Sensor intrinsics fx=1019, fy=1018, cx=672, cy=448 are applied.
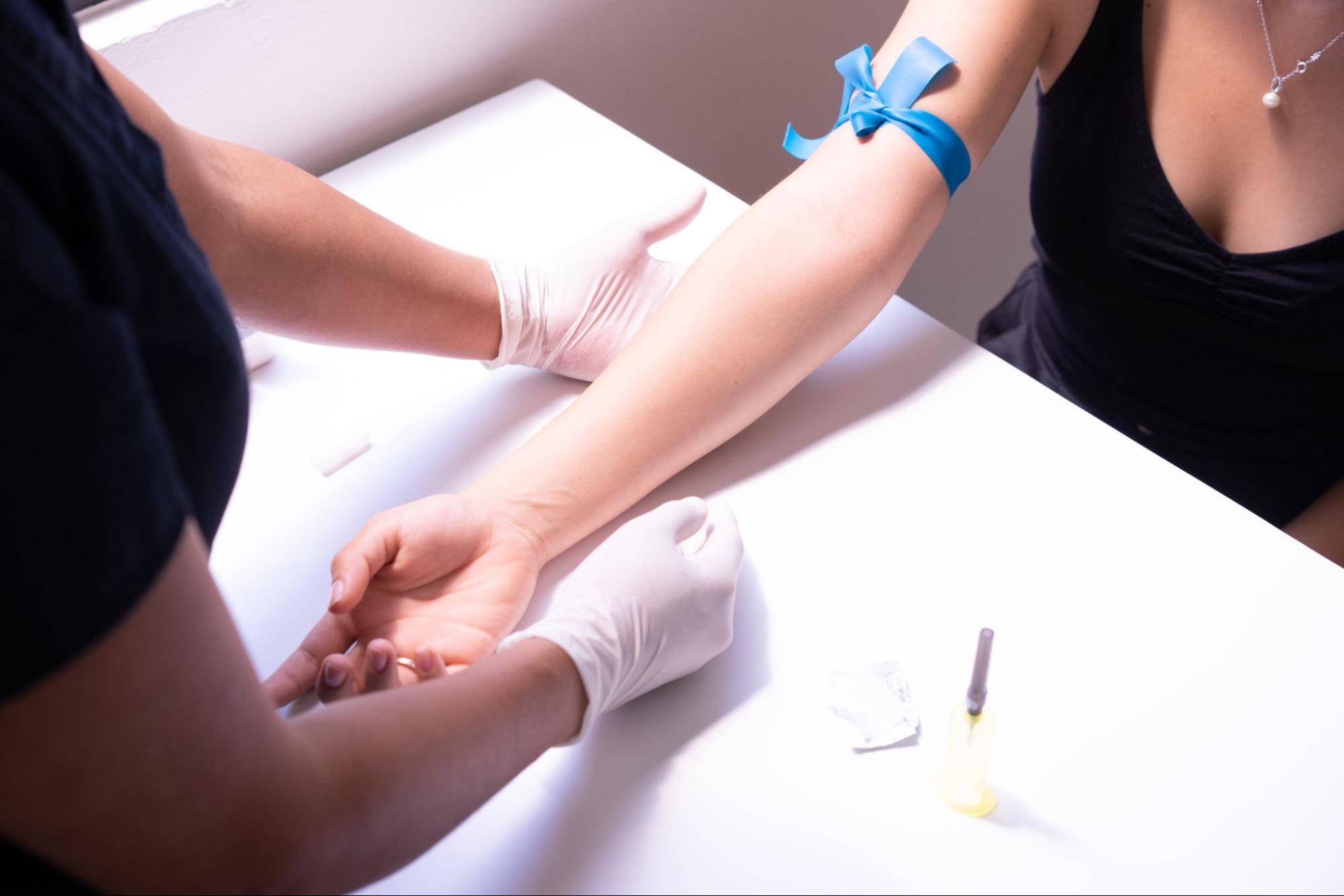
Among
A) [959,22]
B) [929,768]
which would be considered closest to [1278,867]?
[929,768]

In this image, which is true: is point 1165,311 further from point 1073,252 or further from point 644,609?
point 644,609

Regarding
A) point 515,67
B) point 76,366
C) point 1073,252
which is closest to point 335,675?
point 76,366

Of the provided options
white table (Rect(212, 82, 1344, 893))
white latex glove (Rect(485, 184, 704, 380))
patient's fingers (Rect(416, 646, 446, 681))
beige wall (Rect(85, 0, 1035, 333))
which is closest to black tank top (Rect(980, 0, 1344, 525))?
white table (Rect(212, 82, 1344, 893))

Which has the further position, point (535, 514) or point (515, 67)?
point (515, 67)

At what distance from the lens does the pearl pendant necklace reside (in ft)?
3.06

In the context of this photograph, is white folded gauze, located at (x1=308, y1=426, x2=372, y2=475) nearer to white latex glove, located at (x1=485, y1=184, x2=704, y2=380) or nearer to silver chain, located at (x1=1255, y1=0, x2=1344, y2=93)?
white latex glove, located at (x1=485, y1=184, x2=704, y2=380)

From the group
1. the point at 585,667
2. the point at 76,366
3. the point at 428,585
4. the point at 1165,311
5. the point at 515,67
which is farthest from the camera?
the point at 515,67

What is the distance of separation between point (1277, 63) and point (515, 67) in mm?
882

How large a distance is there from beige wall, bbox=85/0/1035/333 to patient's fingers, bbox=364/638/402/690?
2.28ft

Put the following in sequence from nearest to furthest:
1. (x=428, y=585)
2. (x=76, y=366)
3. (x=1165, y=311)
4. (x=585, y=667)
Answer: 1. (x=76, y=366)
2. (x=585, y=667)
3. (x=428, y=585)
4. (x=1165, y=311)

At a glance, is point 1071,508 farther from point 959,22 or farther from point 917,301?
point 917,301

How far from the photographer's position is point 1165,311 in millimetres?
1027

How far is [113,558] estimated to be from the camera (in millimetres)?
409

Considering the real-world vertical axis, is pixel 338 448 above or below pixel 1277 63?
below
